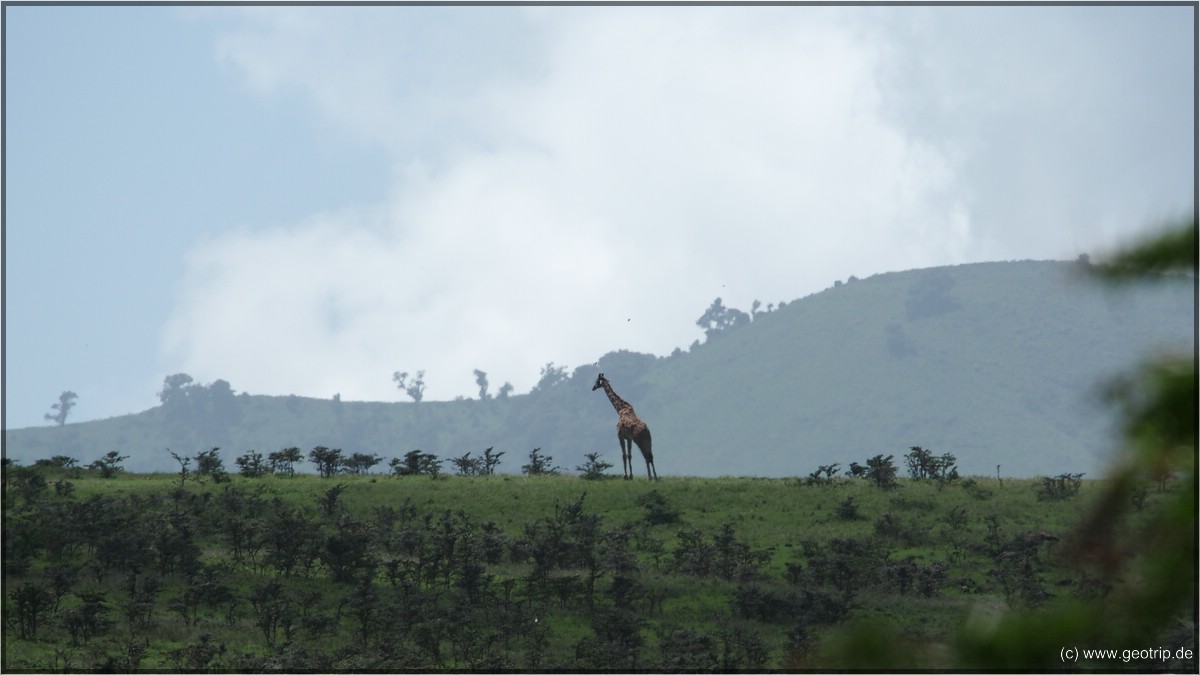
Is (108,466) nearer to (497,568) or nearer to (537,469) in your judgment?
(537,469)

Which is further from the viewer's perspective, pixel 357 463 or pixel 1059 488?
pixel 357 463

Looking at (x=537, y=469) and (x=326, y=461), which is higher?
(x=326, y=461)

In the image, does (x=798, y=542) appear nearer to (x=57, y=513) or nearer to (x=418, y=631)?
(x=418, y=631)

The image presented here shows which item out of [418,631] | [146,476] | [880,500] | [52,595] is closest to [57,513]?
[52,595]

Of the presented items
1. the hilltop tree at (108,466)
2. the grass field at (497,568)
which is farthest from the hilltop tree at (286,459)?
the hilltop tree at (108,466)

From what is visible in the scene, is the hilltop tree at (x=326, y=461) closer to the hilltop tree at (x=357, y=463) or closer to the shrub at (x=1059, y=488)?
the hilltop tree at (x=357, y=463)

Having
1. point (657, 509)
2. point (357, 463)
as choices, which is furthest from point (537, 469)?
point (657, 509)

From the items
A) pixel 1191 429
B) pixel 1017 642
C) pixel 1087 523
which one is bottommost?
pixel 1017 642

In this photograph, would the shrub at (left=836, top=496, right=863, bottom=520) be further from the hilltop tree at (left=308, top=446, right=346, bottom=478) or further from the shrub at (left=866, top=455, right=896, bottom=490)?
the hilltop tree at (left=308, top=446, right=346, bottom=478)

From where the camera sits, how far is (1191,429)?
9.78 ft

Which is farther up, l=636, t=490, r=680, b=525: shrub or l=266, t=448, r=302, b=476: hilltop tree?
l=266, t=448, r=302, b=476: hilltop tree

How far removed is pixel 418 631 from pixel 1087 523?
86.9ft

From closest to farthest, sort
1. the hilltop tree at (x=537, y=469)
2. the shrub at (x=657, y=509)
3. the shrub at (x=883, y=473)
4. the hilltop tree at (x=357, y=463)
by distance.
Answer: the shrub at (x=657, y=509)
the shrub at (x=883, y=473)
the hilltop tree at (x=537, y=469)
the hilltop tree at (x=357, y=463)

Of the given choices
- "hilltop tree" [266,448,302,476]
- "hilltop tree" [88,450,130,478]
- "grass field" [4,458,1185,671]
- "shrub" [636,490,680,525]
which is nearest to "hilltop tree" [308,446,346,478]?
"hilltop tree" [266,448,302,476]
